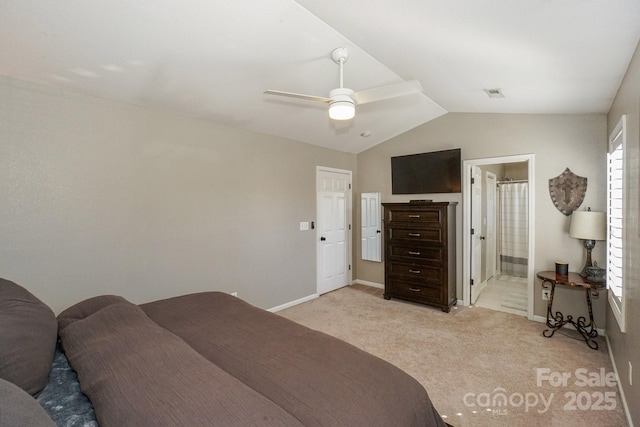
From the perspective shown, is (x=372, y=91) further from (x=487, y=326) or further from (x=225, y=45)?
(x=487, y=326)

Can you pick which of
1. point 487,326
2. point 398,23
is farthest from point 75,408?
point 487,326

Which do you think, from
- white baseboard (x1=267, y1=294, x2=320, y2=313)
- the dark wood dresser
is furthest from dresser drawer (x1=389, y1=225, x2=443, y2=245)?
white baseboard (x1=267, y1=294, x2=320, y2=313)

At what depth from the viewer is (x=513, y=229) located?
575 cm

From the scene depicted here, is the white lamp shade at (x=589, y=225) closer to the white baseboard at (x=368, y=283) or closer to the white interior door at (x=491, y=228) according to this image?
the white interior door at (x=491, y=228)

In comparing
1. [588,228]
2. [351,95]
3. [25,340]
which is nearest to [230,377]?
[25,340]

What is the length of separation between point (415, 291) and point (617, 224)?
239 cm

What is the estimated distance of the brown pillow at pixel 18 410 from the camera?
0.66 metres

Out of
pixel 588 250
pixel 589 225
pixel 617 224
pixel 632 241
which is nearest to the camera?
pixel 632 241

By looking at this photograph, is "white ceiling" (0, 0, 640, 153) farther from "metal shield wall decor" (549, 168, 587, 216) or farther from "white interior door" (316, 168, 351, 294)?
"white interior door" (316, 168, 351, 294)

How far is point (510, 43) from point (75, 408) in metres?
3.05

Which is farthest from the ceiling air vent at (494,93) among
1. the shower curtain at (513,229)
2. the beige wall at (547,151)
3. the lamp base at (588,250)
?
the shower curtain at (513,229)

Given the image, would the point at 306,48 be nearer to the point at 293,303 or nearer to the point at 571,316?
the point at 293,303

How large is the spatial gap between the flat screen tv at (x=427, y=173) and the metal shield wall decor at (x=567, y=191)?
42.9 inches

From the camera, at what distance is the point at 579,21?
5.39 ft
